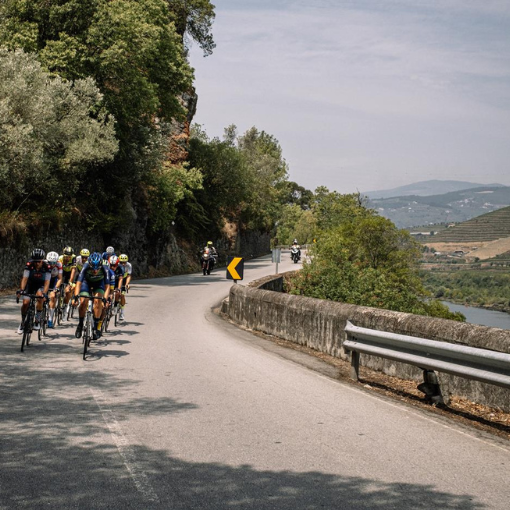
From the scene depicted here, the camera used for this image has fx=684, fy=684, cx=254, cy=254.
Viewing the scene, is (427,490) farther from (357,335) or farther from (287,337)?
(287,337)

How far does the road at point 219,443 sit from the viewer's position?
4.77 m

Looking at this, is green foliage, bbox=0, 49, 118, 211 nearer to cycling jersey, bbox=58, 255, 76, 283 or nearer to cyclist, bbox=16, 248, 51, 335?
cycling jersey, bbox=58, 255, 76, 283

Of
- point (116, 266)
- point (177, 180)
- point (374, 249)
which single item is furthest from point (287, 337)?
point (374, 249)

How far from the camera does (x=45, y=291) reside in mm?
12234

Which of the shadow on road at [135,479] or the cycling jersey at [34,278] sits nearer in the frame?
the shadow on road at [135,479]

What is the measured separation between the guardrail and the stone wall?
519 mm

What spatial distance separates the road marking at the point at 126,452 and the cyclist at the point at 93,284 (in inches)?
156

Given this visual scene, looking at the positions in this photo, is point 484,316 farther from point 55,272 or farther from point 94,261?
point 94,261

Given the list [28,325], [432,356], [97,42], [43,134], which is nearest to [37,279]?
[28,325]

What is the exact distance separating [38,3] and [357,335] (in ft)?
81.9

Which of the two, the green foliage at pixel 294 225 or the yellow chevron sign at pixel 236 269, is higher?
the green foliage at pixel 294 225

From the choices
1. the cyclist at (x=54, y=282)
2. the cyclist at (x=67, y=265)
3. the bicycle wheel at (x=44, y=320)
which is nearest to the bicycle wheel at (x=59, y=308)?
the cyclist at (x=67, y=265)

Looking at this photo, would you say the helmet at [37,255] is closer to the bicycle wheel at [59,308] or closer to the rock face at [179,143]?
the bicycle wheel at [59,308]

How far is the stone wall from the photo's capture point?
8.09m
